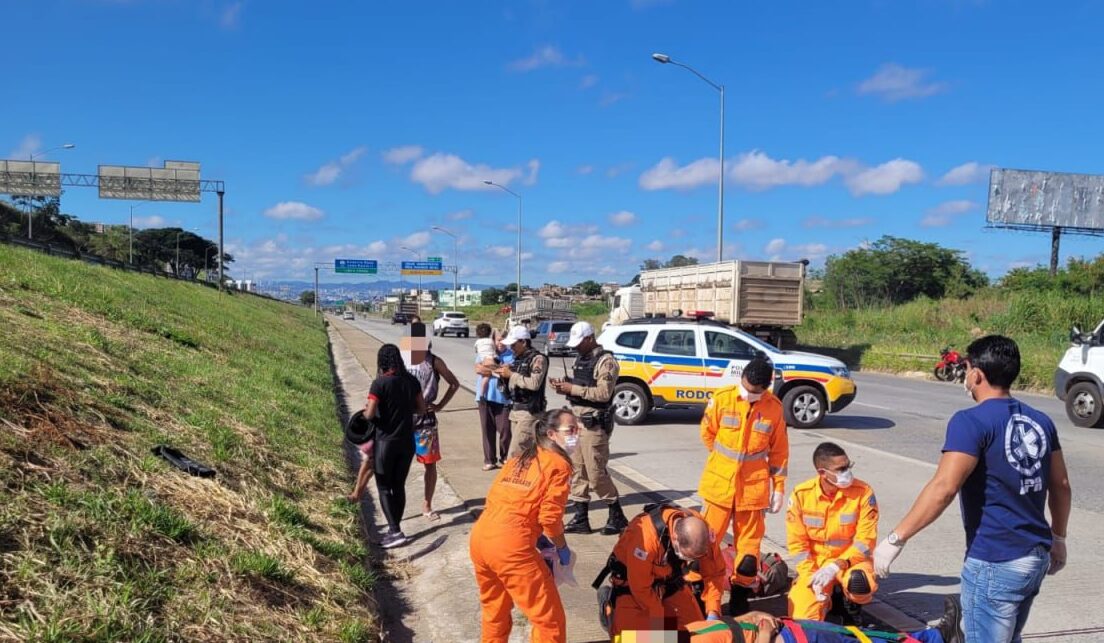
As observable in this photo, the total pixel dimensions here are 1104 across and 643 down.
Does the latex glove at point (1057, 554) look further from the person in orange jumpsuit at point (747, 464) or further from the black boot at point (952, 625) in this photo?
the person in orange jumpsuit at point (747, 464)

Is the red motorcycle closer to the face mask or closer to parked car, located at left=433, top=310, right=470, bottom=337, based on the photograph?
the face mask

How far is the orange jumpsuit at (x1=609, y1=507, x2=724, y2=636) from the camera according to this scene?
3711mm

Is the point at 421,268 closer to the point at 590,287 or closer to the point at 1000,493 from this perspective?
the point at 590,287

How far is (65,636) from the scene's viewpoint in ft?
10.5

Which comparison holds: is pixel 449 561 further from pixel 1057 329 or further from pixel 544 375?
pixel 1057 329

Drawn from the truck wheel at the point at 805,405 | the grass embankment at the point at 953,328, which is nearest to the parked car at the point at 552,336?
the grass embankment at the point at 953,328

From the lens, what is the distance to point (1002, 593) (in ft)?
10.0

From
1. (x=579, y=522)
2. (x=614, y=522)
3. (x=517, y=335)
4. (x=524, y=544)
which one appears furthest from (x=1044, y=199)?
(x=524, y=544)

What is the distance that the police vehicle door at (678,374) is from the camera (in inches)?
507

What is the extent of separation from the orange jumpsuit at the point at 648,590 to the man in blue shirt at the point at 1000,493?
1131 mm

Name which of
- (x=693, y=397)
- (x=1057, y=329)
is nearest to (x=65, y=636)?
(x=693, y=397)

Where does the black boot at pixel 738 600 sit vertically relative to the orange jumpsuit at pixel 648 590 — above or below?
below

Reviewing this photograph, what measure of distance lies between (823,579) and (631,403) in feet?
28.5

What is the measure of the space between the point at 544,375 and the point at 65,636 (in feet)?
15.2
